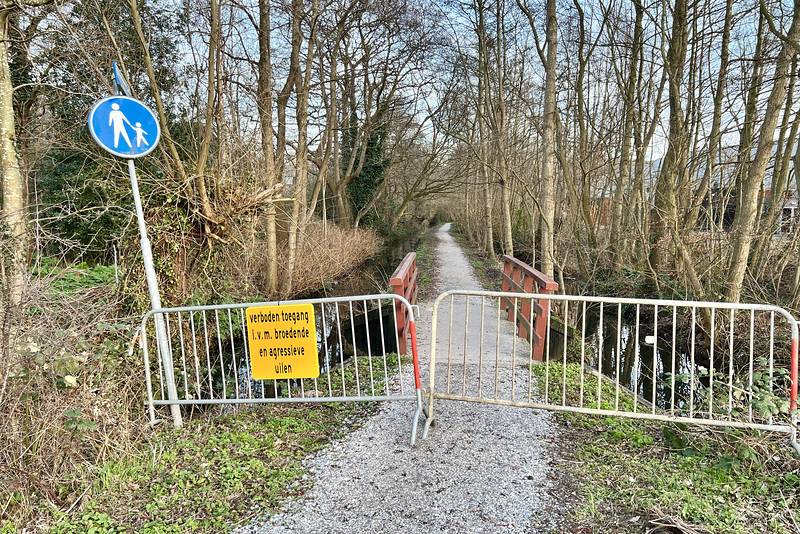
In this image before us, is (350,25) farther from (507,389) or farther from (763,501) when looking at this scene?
(763,501)

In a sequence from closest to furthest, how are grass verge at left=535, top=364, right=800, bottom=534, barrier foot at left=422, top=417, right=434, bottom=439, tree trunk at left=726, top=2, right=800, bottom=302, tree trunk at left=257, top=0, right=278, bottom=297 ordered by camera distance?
grass verge at left=535, top=364, right=800, bottom=534, barrier foot at left=422, top=417, right=434, bottom=439, tree trunk at left=726, top=2, right=800, bottom=302, tree trunk at left=257, top=0, right=278, bottom=297

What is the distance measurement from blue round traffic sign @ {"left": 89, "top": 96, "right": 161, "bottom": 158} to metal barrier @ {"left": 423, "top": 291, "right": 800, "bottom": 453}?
2763 millimetres

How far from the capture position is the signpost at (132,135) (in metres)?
3.23

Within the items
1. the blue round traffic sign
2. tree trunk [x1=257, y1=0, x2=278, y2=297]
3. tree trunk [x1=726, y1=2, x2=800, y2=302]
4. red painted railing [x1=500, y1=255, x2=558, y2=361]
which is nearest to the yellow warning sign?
the blue round traffic sign

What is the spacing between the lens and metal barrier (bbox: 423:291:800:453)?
3129 millimetres

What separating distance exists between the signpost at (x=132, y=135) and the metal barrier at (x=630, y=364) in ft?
7.52

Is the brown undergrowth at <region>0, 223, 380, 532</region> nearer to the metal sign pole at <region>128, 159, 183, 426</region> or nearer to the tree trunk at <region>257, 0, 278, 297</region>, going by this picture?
the metal sign pole at <region>128, 159, 183, 426</region>

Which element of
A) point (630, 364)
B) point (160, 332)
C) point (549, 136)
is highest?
point (549, 136)

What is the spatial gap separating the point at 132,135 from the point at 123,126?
0.10 meters

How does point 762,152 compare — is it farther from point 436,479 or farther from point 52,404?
point 52,404

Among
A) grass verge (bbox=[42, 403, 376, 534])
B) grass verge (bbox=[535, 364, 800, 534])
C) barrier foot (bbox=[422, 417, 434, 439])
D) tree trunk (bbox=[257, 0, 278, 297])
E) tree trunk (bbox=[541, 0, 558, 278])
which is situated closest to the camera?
grass verge (bbox=[535, 364, 800, 534])

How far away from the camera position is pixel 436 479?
300cm

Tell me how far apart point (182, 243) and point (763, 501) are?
5260 mm

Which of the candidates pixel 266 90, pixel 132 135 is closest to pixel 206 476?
pixel 132 135
